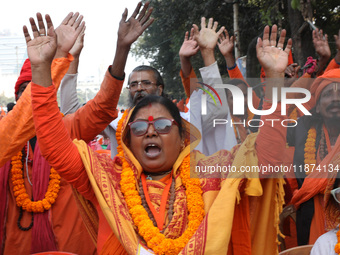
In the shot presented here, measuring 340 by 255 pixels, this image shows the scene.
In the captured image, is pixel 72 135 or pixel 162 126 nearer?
pixel 162 126

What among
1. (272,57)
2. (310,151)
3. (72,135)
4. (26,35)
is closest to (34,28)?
(26,35)

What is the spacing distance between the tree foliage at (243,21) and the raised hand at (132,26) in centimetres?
730

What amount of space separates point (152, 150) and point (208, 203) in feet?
1.50

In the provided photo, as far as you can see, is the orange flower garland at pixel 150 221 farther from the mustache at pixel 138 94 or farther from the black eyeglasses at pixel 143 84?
the black eyeglasses at pixel 143 84

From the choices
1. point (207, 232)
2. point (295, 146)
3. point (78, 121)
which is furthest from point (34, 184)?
point (295, 146)

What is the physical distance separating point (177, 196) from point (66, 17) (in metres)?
1.41

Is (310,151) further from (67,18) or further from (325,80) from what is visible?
(67,18)

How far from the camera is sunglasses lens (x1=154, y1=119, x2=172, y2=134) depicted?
95.5 inches

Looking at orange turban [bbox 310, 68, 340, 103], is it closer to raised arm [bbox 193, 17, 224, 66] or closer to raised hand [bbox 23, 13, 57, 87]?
raised arm [bbox 193, 17, 224, 66]

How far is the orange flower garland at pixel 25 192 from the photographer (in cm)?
290

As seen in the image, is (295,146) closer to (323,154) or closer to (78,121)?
(323,154)

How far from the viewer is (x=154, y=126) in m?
2.43

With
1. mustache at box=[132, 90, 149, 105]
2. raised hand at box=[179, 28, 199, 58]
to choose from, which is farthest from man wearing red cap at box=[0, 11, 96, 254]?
raised hand at box=[179, 28, 199, 58]

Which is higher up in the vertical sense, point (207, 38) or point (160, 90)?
point (207, 38)
